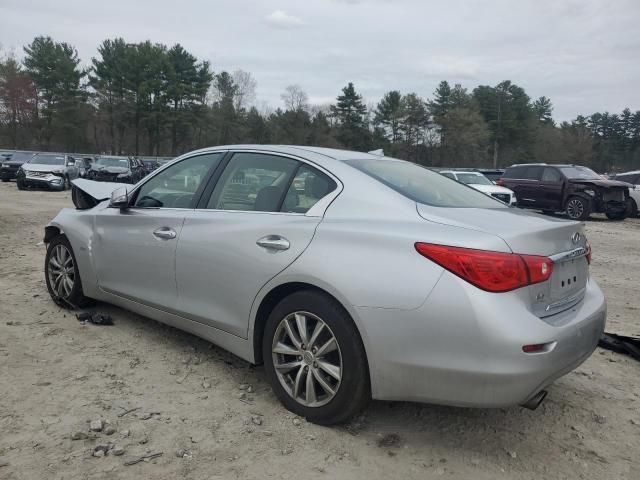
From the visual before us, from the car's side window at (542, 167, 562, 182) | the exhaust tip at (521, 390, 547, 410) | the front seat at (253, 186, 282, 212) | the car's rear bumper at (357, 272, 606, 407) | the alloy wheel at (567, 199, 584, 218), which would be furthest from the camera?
the car's side window at (542, 167, 562, 182)

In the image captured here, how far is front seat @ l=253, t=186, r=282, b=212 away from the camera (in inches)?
130

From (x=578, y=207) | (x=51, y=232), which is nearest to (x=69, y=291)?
(x=51, y=232)

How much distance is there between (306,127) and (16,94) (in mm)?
28713

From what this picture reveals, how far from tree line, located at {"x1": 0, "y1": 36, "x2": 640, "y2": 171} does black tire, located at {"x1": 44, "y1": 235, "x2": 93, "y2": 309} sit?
51.0 m

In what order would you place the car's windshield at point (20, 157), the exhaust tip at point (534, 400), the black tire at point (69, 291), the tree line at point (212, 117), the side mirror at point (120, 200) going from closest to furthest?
the exhaust tip at point (534, 400), the side mirror at point (120, 200), the black tire at point (69, 291), the car's windshield at point (20, 157), the tree line at point (212, 117)

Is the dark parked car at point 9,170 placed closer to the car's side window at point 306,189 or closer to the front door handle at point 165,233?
the front door handle at point 165,233

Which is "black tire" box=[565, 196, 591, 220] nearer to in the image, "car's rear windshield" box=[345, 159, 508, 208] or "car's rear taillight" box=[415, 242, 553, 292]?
"car's rear windshield" box=[345, 159, 508, 208]

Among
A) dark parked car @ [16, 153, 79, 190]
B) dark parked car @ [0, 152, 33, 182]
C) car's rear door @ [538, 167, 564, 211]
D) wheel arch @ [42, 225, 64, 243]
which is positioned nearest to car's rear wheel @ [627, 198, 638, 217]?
car's rear door @ [538, 167, 564, 211]

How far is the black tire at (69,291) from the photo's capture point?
468 cm

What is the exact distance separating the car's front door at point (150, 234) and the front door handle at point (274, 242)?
2.79ft

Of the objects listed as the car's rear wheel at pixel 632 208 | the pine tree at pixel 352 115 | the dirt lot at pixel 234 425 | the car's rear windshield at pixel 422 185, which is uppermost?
the pine tree at pixel 352 115

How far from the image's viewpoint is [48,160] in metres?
23.0

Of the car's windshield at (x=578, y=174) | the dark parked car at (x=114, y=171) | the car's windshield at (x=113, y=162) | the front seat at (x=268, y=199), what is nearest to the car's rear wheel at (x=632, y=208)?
the car's windshield at (x=578, y=174)

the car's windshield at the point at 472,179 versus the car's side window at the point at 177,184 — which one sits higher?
the car's side window at the point at 177,184
